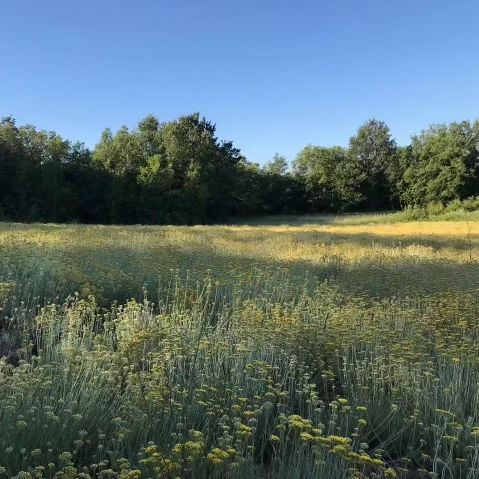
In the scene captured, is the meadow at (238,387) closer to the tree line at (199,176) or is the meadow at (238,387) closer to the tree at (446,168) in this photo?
the tree line at (199,176)

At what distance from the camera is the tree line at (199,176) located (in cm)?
4038

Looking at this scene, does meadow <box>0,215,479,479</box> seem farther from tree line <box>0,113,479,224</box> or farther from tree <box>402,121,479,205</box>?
tree <box>402,121,479,205</box>

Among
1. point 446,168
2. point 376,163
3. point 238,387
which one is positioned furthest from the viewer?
point 376,163

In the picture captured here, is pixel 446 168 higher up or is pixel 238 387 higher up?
pixel 446 168

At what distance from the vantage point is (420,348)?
3.73 m

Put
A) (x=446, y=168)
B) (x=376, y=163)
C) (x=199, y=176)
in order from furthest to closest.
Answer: (x=376, y=163)
(x=446, y=168)
(x=199, y=176)

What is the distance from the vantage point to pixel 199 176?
4525 centimetres

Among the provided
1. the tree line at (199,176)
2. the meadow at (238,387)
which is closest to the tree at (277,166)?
the tree line at (199,176)

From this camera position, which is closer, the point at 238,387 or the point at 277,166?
the point at 238,387

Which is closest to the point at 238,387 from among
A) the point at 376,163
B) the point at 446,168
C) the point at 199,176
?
the point at 199,176

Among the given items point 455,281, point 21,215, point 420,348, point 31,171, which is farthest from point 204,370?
point 31,171

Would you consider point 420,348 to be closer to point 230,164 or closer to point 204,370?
point 204,370

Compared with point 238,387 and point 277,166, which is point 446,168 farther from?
point 238,387

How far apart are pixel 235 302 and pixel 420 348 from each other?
6.72 ft
